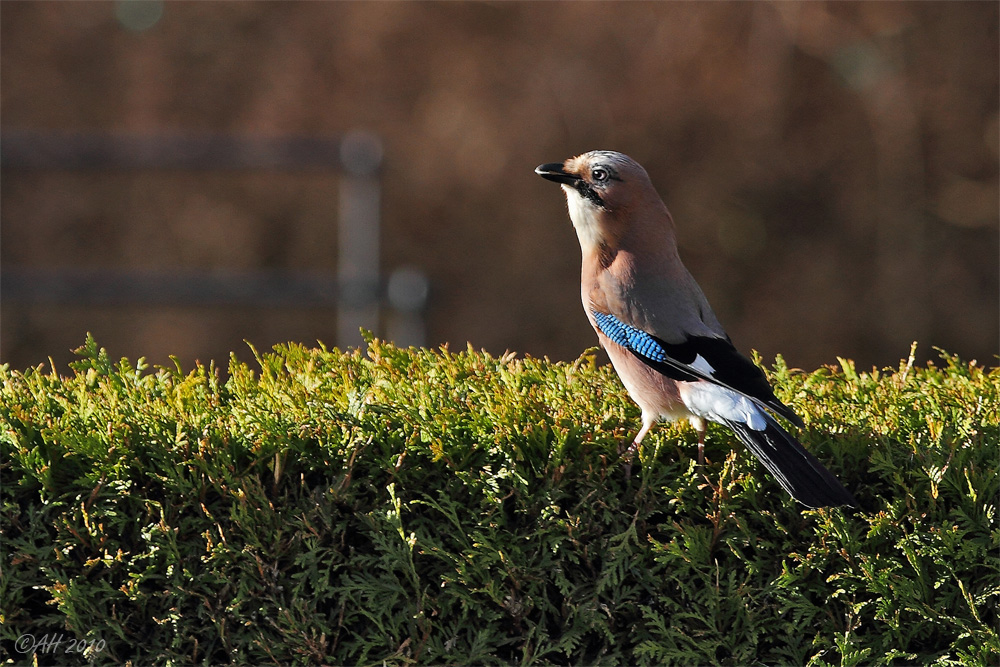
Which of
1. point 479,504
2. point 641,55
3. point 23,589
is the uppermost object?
point 641,55

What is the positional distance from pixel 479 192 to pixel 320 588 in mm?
10906

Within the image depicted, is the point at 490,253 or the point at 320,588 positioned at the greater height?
the point at 490,253

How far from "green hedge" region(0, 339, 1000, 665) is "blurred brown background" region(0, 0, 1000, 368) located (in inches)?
401

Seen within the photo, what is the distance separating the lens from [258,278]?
41.4ft

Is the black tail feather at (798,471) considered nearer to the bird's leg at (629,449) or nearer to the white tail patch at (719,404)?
the white tail patch at (719,404)

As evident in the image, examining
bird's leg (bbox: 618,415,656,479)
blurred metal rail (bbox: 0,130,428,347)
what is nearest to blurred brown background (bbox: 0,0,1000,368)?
blurred metal rail (bbox: 0,130,428,347)

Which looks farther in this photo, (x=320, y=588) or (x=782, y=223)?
(x=782, y=223)

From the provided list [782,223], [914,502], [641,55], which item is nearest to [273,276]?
[641,55]

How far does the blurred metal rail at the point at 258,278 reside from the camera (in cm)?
1172

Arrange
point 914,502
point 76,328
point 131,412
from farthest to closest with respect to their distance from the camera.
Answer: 1. point 76,328
2. point 131,412
3. point 914,502

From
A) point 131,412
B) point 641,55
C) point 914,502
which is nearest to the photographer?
point 914,502

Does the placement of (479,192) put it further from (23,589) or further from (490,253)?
(23,589)

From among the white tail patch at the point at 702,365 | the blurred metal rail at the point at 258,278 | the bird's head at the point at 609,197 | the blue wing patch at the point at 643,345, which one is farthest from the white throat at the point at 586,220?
the blurred metal rail at the point at 258,278

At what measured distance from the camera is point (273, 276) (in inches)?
562
